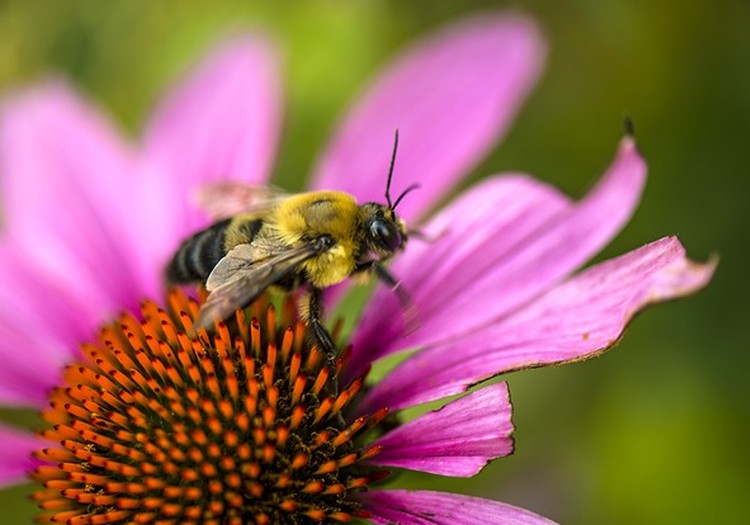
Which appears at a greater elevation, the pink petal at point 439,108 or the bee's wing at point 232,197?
the pink petal at point 439,108

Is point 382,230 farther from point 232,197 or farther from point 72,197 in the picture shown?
Result: point 72,197

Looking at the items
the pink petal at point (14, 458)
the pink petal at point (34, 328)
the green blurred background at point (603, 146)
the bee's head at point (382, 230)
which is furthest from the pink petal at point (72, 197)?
the bee's head at point (382, 230)

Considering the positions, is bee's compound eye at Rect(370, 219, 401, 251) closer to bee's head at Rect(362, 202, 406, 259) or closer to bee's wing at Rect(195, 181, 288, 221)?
bee's head at Rect(362, 202, 406, 259)

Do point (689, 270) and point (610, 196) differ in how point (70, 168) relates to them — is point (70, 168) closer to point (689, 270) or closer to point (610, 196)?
point (610, 196)

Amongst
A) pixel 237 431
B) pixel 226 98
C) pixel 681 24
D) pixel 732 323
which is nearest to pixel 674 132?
pixel 681 24

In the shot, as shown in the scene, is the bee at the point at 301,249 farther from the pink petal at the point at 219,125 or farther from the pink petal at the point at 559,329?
the pink petal at the point at 219,125
